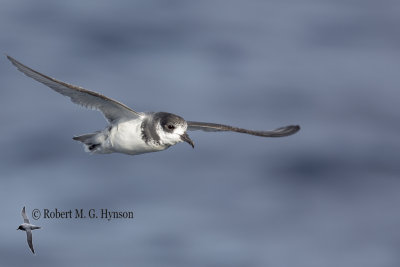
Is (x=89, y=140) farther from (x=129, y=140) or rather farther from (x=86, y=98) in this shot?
(x=129, y=140)

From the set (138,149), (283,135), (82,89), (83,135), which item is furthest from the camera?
(283,135)

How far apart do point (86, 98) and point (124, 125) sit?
1.10 metres

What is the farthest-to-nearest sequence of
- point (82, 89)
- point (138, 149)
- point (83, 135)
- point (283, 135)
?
point (283, 135) < point (83, 135) < point (138, 149) < point (82, 89)

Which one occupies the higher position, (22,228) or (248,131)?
(248,131)

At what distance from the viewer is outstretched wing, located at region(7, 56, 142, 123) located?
16.7 m

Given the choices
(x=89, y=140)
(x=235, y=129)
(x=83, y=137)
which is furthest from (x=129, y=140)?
(x=235, y=129)

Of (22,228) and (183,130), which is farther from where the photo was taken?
(22,228)

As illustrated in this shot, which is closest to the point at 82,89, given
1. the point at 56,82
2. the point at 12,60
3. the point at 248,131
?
the point at 56,82

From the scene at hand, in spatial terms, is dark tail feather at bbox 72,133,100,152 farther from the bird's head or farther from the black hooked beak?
the black hooked beak

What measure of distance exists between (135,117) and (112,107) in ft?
1.97

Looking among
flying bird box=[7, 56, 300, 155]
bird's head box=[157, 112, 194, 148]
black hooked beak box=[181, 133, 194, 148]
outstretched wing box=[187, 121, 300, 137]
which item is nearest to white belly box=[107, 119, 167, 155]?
flying bird box=[7, 56, 300, 155]

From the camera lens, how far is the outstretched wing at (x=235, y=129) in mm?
19359

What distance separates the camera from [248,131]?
19562 millimetres

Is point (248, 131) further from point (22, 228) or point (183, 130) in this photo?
point (22, 228)
